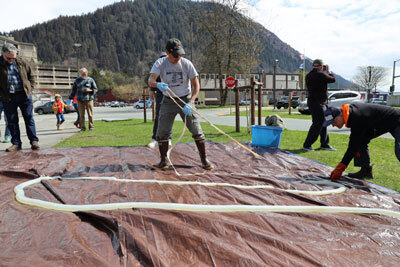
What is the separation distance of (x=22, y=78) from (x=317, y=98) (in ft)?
18.7

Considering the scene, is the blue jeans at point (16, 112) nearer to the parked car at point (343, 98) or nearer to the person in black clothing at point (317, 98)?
the person in black clothing at point (317, 98)

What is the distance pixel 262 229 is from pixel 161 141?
7.41ft

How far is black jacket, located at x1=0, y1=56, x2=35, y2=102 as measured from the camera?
16.3ft

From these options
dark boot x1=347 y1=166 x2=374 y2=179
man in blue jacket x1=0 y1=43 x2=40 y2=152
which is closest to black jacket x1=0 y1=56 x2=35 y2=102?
man in blue jacket x1=0 y1=43 x2=40 y2=152

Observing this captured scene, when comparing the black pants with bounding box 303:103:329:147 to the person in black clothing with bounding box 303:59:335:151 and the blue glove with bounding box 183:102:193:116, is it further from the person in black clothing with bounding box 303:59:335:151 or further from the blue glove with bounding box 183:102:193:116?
the blue glove with bounding box 183:102:193:116

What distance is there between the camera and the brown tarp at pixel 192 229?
1681 mm

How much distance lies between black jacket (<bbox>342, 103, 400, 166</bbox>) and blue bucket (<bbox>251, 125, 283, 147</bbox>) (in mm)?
1989

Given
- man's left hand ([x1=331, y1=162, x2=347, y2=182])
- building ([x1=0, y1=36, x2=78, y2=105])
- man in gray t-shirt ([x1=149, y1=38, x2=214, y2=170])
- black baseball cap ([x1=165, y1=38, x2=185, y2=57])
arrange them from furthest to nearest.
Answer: building ([x1=0, y1=36, x2=78, y2=105]), man in gray t-shirt ([x1=149, y1=38, x2=214, y2=170]), black baseball cap ([x1=165, y1=38, x2=185, y2=57]), man's left hand ([x1=331, y1=162, x2=347, y2=182])

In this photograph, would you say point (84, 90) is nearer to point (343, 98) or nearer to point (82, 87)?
point (82, 87)

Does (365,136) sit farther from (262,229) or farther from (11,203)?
(11,203)

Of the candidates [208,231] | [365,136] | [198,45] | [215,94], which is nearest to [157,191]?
[208,231]

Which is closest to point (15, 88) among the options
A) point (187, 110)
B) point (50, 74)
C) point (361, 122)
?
point (187, 110)

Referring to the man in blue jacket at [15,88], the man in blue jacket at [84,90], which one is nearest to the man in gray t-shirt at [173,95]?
the man in blue jacket at [15,88]

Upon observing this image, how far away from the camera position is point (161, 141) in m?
3.98
